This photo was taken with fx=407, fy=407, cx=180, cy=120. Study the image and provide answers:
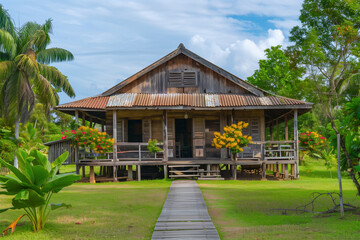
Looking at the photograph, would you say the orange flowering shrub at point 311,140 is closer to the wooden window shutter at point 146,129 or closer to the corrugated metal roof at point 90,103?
the wooden window shutter at point 146,129

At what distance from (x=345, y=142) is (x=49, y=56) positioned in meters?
25.7

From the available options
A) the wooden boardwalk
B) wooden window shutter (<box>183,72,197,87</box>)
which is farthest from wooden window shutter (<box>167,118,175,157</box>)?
the wooden boardwalk

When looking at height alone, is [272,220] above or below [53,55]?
below

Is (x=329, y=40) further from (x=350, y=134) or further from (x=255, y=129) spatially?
(x=350, y=134)

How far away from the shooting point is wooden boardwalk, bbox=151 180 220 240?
7750 mm

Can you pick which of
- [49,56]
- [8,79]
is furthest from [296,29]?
[8,79]

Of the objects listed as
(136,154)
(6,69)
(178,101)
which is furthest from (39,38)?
(178,101)

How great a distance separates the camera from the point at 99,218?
988 cm

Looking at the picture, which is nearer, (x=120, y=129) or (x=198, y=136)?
(x=198, y=136)

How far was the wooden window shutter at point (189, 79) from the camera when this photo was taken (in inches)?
894

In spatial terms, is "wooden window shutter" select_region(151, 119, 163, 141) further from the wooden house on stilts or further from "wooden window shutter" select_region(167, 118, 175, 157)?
"wooden window shutter" select_region(167, 118, 175, 157)

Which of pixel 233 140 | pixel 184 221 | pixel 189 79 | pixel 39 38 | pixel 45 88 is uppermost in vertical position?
pixel 39 38

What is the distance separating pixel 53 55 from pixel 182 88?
1314cm

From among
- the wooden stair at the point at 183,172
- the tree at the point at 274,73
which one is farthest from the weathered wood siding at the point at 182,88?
the tree at the point at 274,73
